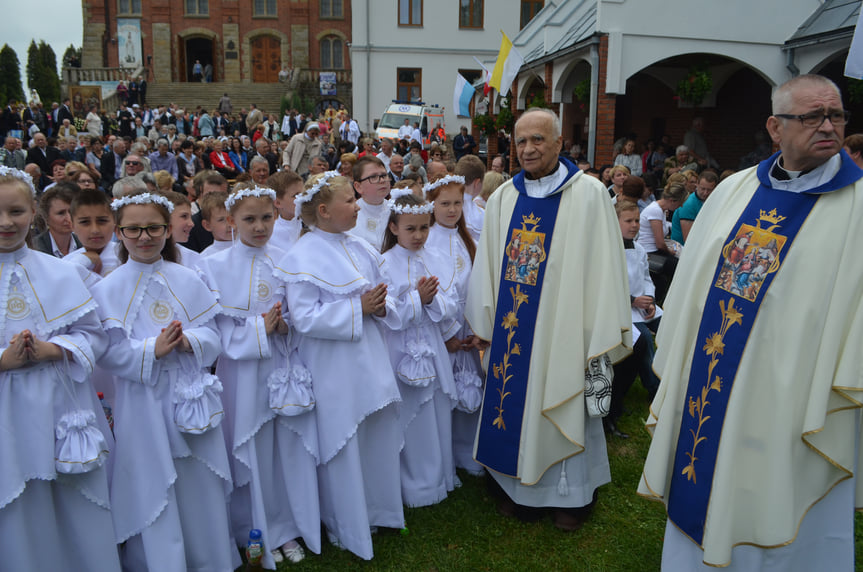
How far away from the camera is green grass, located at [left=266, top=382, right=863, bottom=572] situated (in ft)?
11.6

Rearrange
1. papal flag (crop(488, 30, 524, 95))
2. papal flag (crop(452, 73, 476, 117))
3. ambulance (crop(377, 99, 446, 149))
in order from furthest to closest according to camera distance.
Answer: ambulance (crop(377, 99, 446, 149))
papal flag (crop(452, 73, 476, 117))
papal flag (crop(488, 30, 524, 95))

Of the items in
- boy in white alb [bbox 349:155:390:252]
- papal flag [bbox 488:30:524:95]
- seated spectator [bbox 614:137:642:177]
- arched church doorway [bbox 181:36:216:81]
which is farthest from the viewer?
arched church doorway [bbox 181:36:216:81]

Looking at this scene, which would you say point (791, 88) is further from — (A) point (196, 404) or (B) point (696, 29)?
(B) point (696, 29)

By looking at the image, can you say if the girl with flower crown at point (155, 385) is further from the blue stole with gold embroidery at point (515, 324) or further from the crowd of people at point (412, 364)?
the blue stole with gold embroidery at point (515, 324)

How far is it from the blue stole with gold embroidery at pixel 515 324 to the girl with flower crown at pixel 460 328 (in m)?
0.35

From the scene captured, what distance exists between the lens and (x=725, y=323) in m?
2.90

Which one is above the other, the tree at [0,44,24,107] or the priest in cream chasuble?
the tree at [0,44,24,107]

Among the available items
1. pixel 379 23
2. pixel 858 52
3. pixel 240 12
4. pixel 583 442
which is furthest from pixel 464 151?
pixel 240 12

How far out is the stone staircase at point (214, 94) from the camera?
36094 millimetres

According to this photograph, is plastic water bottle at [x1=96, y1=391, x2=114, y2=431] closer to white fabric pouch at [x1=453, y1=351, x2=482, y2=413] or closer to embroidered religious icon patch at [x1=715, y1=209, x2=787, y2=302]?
white fabric pouch at [x1=453, y1=351, x2=482, y2=413]

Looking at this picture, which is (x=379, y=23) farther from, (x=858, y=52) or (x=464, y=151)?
(x=858, y=52)

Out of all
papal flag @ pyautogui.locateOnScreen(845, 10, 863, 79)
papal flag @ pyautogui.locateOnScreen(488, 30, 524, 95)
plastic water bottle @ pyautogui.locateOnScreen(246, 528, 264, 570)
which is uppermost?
papal flag @ pyautogui.locateOnScreen(488, 30, 524, 95)

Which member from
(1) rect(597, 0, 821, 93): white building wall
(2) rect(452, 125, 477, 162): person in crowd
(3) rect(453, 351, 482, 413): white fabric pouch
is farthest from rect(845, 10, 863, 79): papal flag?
(2) rect(452, 125, 477, 162): person in crowd

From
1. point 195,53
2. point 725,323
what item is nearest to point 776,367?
point 725,323
